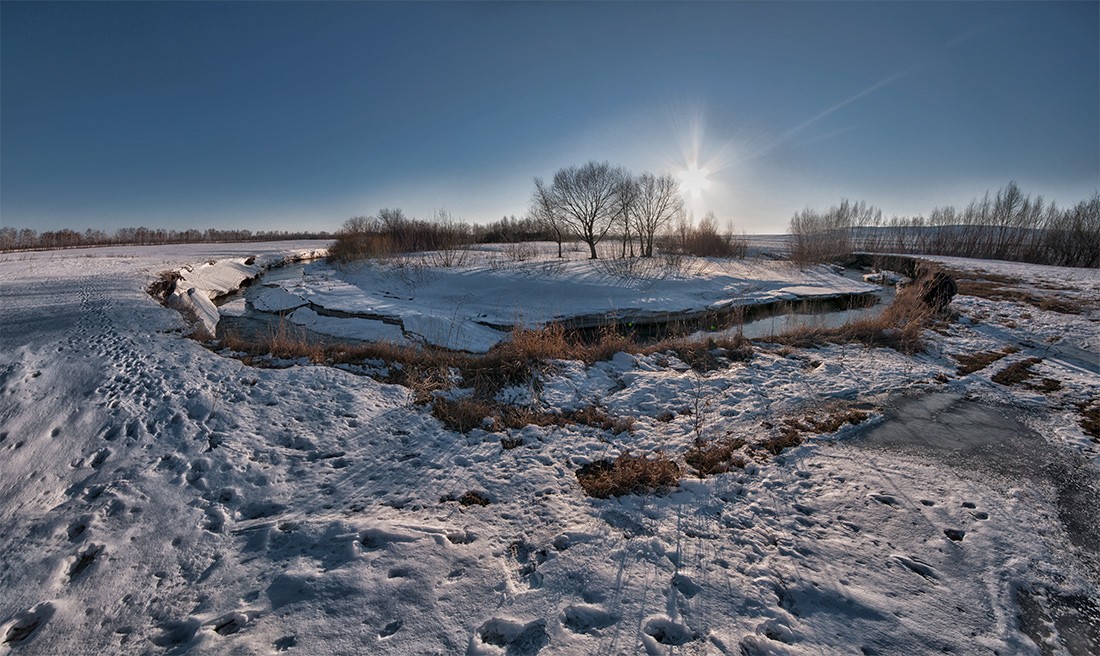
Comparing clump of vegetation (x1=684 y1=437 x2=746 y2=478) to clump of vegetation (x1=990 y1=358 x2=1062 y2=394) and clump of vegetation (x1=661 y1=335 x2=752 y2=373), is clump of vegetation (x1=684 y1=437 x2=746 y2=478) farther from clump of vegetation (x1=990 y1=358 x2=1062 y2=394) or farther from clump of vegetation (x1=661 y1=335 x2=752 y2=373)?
clump of vegetation (x1=990 y1=358 x2=1062 y2=394)

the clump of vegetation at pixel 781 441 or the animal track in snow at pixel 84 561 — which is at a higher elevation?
the animal track in snow at pixel 84 561

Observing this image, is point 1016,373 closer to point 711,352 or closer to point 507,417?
point 711,352

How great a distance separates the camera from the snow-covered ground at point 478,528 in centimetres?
226

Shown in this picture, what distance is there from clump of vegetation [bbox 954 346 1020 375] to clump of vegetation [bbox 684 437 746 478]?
536cm

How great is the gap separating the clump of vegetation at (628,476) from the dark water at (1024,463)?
2201 millimetres

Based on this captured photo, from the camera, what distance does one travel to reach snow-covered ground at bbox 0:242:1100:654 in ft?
7.42

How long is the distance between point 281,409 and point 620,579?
4285 mm

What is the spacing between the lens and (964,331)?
931cm


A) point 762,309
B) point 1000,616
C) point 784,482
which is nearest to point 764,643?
point 1000,616

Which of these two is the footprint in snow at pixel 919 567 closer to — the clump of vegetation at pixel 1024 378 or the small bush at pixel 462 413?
the small bush at pixel 462 413

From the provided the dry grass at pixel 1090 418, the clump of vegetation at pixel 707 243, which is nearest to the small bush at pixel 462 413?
the dry grass at pixel 1090 418

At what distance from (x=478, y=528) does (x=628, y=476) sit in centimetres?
143

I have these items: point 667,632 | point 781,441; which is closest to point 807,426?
point 781,441

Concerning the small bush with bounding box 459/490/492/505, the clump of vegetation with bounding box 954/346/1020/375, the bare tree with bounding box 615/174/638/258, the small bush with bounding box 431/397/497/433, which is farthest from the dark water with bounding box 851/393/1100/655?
the bare tree with bounding box 615/174/638/258
